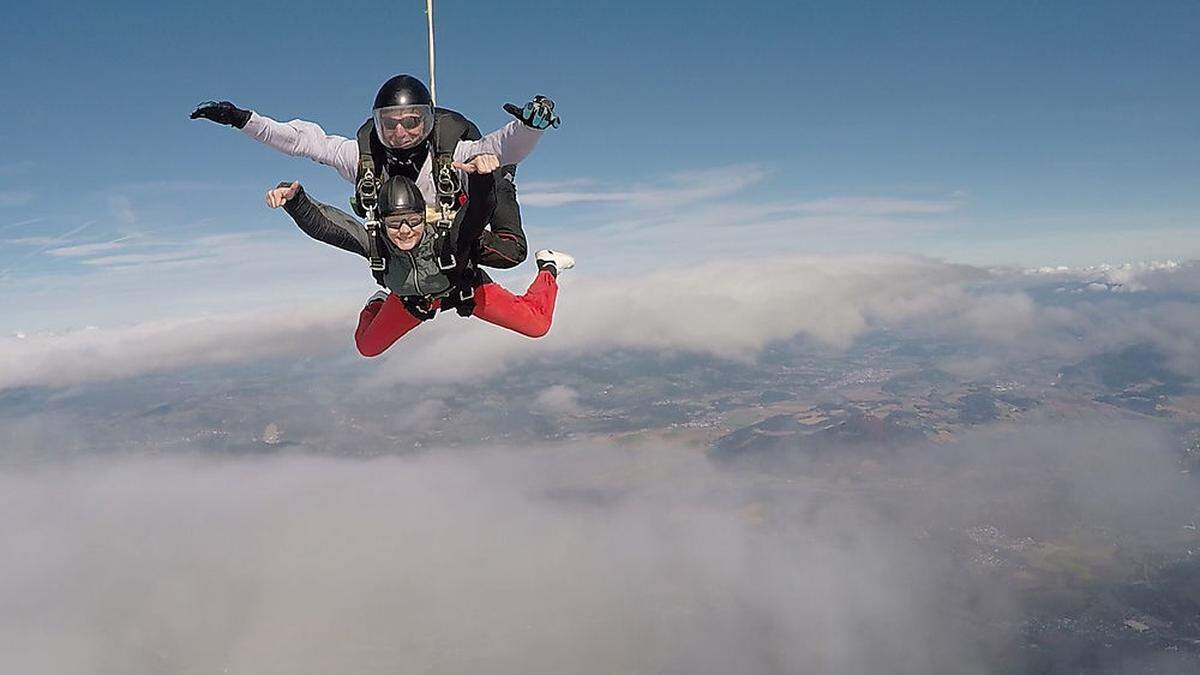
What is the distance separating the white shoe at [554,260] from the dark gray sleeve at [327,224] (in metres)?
3.07

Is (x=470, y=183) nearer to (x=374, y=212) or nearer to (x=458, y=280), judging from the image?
(x=374, y=212)

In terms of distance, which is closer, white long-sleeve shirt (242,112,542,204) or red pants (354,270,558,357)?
white long-sleeve shirt (242,112,542,204)

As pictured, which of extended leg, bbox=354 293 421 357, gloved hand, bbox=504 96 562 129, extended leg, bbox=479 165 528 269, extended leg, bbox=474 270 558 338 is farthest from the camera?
extended leg, bbox=354 293 421 357

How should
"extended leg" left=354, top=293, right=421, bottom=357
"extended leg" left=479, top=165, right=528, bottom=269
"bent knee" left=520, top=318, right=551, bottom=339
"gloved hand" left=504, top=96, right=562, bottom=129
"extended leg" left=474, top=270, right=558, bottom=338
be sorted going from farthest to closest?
"bent knee" left=520, top=318, right=551, bottom=339
"extended leg" left=354, top=293, right=421, bottom=357
"extended leg" left=474, top=270, right=558, bottom=338
"extended leg" left=479, top=165, right=528, bottom=269
"gloved hand" left=504, top=96, right=562, bottom=129

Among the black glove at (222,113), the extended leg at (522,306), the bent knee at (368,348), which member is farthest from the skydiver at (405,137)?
the bent knee at (368,348)

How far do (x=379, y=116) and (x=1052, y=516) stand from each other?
208757 mm

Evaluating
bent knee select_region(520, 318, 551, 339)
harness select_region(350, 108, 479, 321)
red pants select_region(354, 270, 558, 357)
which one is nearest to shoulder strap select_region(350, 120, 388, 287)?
harness select_region(350, 108, 479, 321)

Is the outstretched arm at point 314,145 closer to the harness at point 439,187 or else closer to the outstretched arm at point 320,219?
the harness at point 439,187

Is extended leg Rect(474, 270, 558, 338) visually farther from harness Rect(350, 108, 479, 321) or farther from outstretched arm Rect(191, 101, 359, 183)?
outstretched arm Rect(191, 101, 359, 183)

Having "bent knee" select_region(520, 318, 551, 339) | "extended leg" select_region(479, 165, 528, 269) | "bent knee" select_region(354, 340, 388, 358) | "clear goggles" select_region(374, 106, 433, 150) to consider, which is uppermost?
"clear goggles" select_region(374, 106, 433, 150)

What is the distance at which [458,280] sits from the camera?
19.4ft

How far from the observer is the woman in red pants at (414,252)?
4824 millimetres

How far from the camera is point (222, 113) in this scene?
15.1 ft

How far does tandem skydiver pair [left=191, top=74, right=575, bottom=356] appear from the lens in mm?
4512
